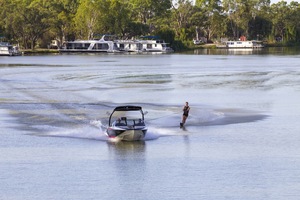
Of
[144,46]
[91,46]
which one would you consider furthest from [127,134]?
[144,46]

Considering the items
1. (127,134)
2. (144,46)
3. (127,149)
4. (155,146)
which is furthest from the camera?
(144,46)

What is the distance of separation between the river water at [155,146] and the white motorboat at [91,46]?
110 metres

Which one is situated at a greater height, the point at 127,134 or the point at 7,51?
the point at 127,134

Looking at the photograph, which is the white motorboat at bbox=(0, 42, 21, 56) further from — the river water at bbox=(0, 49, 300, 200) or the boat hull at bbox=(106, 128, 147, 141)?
the boat hull at bbox=(106, 128, 147, 141)

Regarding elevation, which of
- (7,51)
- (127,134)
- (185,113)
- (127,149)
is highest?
(185,113)

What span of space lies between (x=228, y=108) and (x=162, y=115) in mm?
6833

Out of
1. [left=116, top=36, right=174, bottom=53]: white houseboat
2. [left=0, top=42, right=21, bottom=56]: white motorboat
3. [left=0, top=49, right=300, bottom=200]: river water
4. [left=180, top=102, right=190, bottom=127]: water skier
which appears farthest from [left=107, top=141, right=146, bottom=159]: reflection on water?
[left=116, top=36, right=174, bottom=53]: white houseboat

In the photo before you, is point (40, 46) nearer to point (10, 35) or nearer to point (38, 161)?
point (10, 35)

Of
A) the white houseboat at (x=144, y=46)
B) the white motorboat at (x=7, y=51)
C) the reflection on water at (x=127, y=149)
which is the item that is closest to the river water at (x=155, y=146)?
the reflection on water at (x=127, y=149)

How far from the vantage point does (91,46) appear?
182375 millimetres

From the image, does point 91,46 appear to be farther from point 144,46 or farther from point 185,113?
point 185,113

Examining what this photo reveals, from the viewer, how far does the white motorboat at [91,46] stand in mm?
181500

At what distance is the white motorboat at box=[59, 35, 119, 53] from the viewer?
182 meters

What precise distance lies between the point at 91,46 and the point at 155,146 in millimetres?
145378
